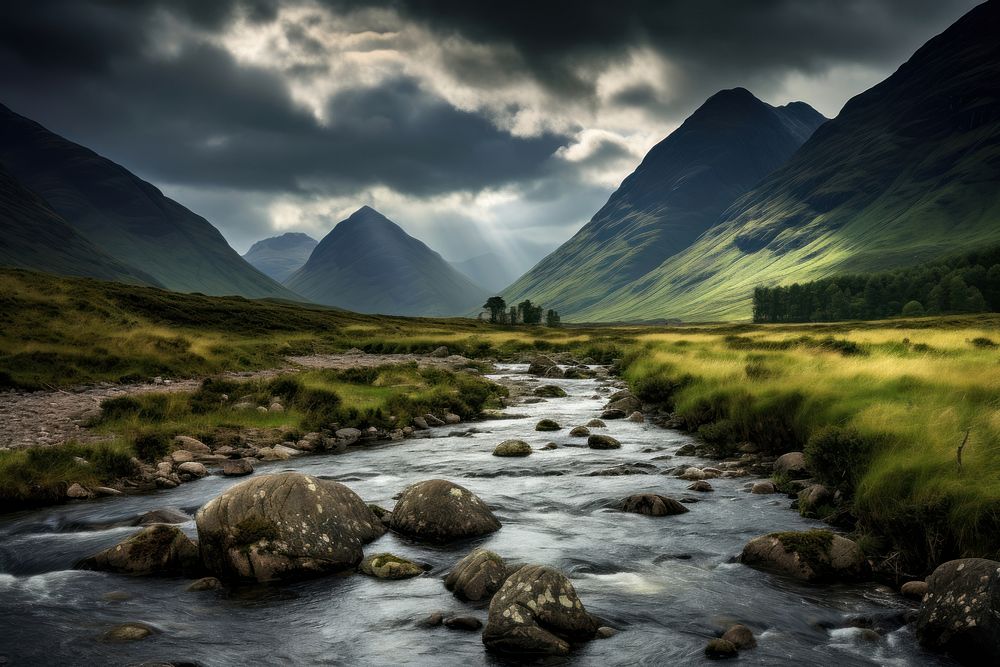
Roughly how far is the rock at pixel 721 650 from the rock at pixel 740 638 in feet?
0.39

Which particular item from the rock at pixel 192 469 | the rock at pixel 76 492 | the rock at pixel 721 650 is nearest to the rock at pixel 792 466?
the rock at pixel 721 650

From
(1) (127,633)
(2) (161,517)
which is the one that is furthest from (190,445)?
(1) (127,633)

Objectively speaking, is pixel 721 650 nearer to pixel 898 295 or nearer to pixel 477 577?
pixel 477 577

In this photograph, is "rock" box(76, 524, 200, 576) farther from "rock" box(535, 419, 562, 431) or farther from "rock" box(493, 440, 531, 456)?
"rock" box(535, 419, 562, 431)

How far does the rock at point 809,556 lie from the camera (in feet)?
32.6

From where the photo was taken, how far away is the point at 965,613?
7.50 meters

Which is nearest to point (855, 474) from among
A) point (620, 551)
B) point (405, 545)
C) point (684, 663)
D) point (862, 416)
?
point (862, 416)

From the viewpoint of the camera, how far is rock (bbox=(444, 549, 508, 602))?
9.30 metres

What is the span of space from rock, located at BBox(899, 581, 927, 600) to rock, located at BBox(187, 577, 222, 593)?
11090mm

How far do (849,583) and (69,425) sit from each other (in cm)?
2184

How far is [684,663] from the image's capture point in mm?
7648

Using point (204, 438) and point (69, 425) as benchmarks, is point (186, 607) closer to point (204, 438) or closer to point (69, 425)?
point (204, 438)

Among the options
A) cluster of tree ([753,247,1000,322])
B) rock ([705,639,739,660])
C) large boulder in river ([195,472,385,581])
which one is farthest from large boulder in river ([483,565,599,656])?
cluster of tree ([753,247,1000,322])

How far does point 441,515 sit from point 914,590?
8.30 metres
